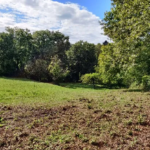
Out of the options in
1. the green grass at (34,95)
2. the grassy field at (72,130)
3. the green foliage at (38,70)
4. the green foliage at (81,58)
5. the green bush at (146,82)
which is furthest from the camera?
the green foliage at (81,58)

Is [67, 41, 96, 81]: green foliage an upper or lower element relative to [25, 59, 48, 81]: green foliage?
upper

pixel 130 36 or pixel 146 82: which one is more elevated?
pixel 130 36

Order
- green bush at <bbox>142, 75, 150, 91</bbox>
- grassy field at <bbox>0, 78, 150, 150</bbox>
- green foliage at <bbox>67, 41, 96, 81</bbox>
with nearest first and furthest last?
grassy field at <bbox>0, 78, 150, 150</bbox>
green bush at <bbox>142, 75, 150, 91</bbox>
green foliage at <bbox>67, 41, 96, 81</bbox>

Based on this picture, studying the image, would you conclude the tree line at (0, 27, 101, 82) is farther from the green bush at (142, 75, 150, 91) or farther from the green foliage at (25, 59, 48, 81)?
the green bush at (142, 75, 150, 91)

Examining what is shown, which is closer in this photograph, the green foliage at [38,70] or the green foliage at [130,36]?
the green foliage at [130,36]

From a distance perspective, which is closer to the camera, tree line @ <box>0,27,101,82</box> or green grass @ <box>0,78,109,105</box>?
green grass @ <box>0,78,109,105</box>

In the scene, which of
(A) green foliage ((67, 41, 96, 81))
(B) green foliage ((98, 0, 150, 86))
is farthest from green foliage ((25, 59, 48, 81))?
(B) green foliage ((98, 0, 150, 86))

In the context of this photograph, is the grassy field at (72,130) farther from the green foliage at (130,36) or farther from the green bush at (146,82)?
the green bush at (146,82)

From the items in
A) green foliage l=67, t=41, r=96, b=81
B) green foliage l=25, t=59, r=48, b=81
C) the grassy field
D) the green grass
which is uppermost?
Answer: green foliage l=67, t=41, r=96, b=81

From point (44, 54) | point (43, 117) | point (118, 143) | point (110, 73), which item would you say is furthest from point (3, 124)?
point (44, 54)

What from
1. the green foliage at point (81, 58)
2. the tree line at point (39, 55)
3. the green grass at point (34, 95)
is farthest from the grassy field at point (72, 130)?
the green foliage at point (81, 58)

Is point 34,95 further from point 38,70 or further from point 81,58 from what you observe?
point 81,58

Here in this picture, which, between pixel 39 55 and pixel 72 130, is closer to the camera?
pixel 72 130

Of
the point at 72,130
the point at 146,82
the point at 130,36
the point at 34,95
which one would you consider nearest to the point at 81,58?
the point at 146,82
